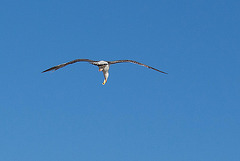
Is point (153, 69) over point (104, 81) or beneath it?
over

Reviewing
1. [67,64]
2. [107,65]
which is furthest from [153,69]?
[67,64]

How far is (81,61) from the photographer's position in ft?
265

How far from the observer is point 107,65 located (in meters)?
82.2

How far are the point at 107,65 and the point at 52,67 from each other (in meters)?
8.83

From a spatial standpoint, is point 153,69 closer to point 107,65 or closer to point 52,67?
point 107,65

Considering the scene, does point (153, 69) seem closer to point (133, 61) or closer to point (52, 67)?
point (133, 61)

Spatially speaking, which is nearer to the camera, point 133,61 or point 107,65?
point 107,65

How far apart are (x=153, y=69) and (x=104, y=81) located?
10.3 m

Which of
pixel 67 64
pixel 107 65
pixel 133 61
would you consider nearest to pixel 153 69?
pixel 133 61

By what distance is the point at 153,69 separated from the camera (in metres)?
88.4

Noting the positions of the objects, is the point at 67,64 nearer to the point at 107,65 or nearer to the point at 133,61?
the point at 107,65

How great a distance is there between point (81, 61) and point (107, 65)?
4.36 metres

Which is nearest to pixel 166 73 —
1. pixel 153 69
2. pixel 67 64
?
pixel 153 69

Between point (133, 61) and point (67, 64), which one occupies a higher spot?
point (133, 61)
